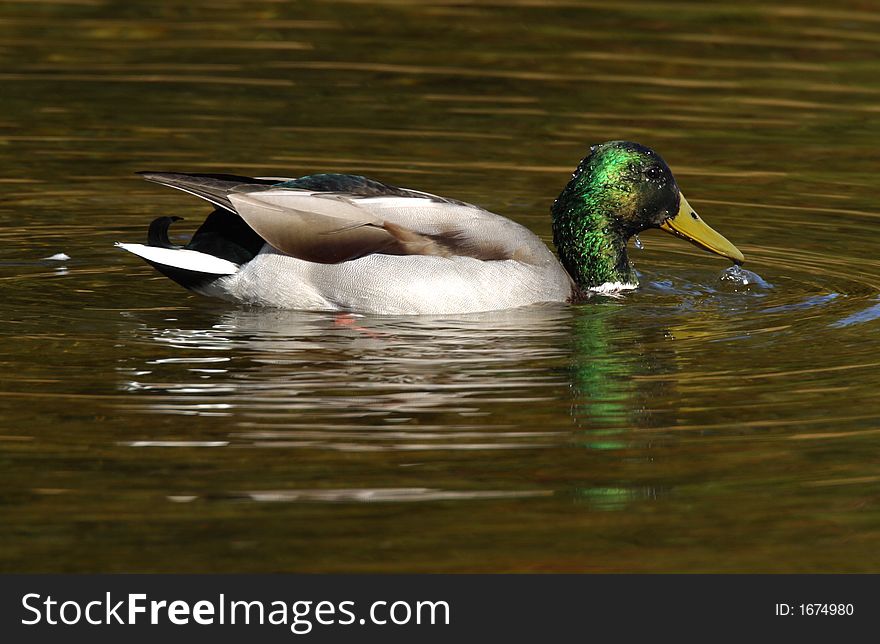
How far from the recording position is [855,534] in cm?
662

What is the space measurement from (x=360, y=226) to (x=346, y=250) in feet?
0.50

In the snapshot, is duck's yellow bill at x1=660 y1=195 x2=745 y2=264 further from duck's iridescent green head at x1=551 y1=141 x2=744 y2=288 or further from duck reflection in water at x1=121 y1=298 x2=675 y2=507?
duck reflection in water at x1=121 y1=298 x2=675 y2=507

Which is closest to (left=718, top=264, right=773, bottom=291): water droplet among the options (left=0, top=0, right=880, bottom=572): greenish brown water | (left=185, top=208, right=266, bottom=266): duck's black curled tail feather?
(left=0, top=0, right=880, bottom=572): greenish brown water

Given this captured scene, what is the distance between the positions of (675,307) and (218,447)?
150 inches

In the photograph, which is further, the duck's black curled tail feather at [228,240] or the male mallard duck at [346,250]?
the duck's black curled tail feather at [228,240]

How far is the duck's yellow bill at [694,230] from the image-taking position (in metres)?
10.7

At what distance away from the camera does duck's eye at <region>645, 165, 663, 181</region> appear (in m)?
10.6

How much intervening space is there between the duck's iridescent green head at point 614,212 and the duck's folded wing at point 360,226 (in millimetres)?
896

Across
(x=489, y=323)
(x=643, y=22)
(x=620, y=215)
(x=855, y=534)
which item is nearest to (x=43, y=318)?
(x=489, y=323)

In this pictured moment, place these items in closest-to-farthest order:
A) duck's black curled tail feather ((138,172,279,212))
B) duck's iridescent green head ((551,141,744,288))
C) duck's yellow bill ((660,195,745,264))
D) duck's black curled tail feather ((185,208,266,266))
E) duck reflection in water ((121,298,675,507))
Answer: duck reflection in water ((121,298,675,507)) < duck's black curled tail feather ((138,172,279,212)) < duck's black curled tail feather ((185,208,266,266)) < duck's iridescent green head ((551,141,744,288)) < duck's yellow bill ((660,195,745,264))

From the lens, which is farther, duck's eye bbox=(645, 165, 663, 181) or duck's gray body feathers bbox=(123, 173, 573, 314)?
duck's eye bbox=(645, 165, 663, 181)

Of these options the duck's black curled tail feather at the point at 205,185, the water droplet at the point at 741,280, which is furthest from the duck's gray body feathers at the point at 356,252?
the water droplet at the point at 741,280

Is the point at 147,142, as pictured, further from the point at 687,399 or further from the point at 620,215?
the point at 687,399

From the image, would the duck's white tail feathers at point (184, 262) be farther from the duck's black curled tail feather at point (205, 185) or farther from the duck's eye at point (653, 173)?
the duck's eye at point (653, 173)
